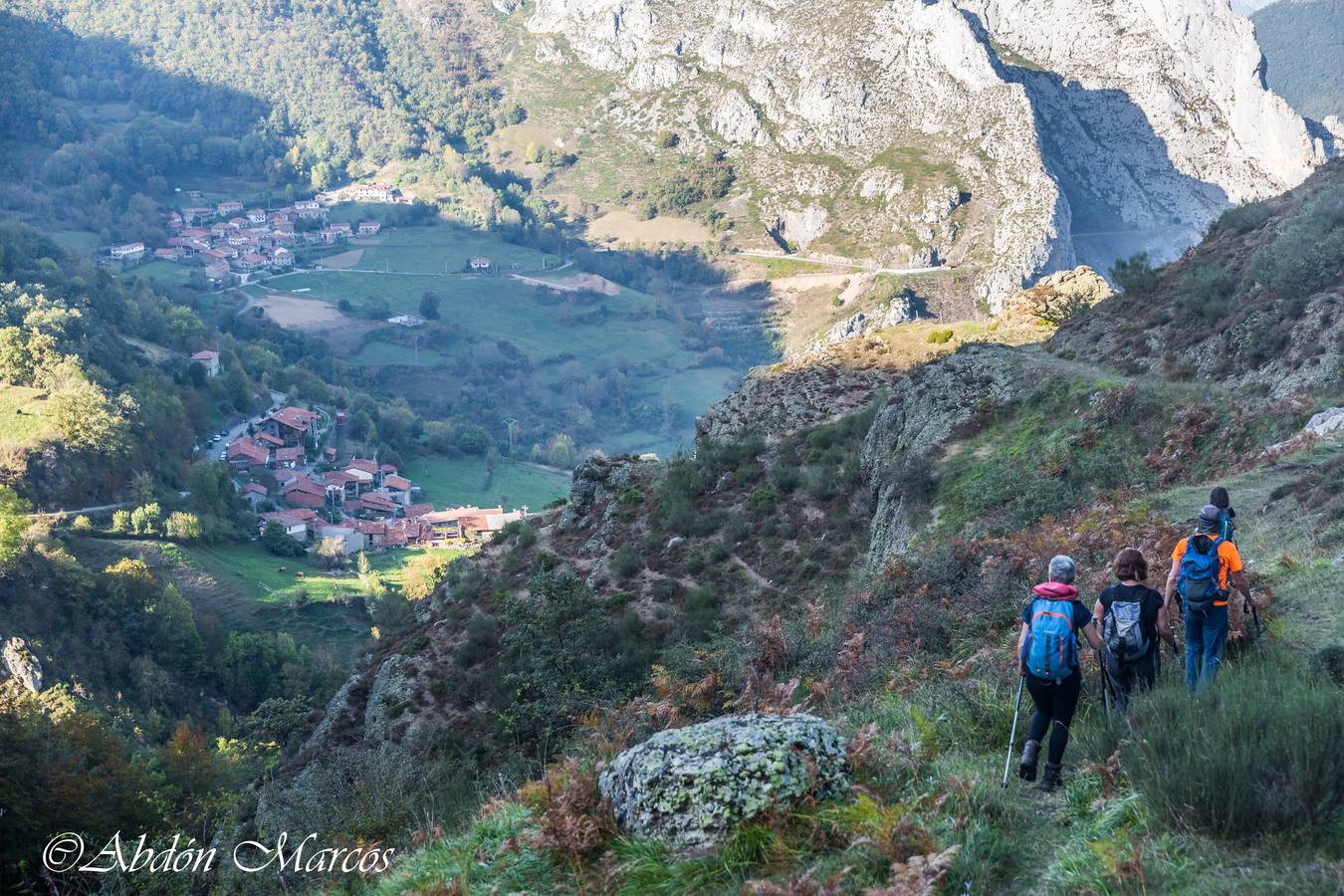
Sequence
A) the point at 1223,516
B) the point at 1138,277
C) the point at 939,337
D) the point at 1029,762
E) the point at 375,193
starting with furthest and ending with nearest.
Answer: the point at 375,193, the point at 939,337, the point at 1138,277, the point at 1223,516, the point at 1029,762

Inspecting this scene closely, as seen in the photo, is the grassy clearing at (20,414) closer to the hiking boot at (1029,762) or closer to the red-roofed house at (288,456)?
the red-roofed house at (288,456)

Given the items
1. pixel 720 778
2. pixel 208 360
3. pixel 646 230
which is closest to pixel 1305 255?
pixel 720 778

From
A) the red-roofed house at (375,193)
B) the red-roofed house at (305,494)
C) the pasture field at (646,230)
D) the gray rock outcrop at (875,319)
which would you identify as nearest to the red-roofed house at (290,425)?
the red-roofed house at (305,494)

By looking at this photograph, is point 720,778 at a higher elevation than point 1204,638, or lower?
lower

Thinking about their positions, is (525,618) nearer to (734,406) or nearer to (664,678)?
(664,678)

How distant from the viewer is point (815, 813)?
5531mm

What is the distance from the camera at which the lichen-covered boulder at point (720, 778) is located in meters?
5.53

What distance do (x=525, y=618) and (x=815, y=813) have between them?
16.1 metres

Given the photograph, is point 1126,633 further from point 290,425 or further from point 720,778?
point 290,425

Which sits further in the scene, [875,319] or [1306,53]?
[1306,53]

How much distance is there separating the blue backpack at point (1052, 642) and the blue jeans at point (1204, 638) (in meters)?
1.16

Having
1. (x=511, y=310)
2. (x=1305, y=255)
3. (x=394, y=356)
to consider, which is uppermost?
(x=1305, y=255)

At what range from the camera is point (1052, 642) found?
20.0 feet

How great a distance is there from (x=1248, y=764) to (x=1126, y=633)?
1.73 metres
